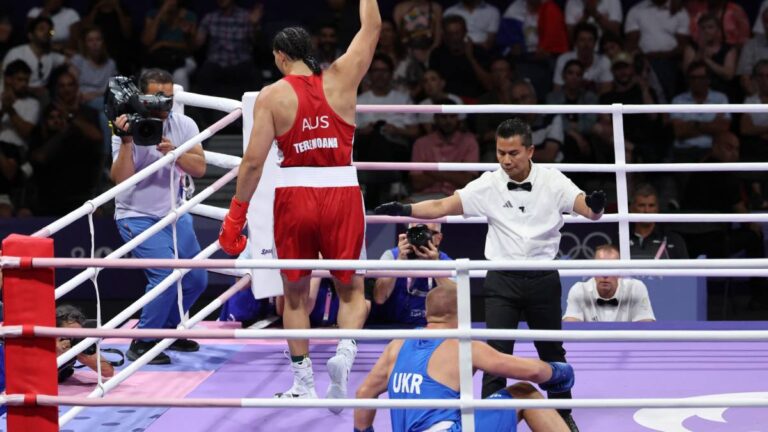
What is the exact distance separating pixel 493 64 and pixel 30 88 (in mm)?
4053

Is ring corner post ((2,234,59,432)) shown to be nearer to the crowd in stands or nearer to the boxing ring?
the boxing ring

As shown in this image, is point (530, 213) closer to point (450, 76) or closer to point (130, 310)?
point (130, 310)

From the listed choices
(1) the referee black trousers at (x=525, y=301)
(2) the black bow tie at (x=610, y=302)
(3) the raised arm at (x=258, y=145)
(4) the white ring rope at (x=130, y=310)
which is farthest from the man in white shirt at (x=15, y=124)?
(1) the referee black trousers at (x=525, y=301)

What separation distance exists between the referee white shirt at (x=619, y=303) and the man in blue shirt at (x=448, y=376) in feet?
8.02

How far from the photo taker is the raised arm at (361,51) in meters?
5.48

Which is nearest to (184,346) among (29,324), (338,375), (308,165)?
(338,375)

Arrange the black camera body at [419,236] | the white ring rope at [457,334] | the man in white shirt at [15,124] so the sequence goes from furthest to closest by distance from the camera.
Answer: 1. the man in white shirt at [15,124]
2. the black camera body at [419,236]
3. the white ring rope at [457,334]

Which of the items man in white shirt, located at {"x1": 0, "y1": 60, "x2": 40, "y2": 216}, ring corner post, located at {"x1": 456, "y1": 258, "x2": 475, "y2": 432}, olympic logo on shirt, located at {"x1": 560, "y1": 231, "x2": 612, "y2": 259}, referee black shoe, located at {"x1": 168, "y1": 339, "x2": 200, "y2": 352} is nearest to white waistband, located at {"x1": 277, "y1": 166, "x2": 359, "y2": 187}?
ring corner post, located at {"x1": 456, "y1": 258, "x2": 475, "y2": 432}

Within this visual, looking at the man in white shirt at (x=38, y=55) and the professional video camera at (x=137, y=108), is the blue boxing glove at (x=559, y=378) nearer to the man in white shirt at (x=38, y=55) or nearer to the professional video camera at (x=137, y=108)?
the professional video camera at (x=137, y=108)

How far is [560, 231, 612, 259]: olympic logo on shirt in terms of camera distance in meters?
9.08

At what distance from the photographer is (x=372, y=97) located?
35.1ft

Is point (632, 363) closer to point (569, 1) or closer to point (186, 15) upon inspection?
point (569, 1)

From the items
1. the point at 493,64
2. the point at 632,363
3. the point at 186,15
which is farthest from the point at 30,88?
the point at 632,363

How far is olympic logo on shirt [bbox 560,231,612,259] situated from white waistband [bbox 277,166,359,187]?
3.89 m
